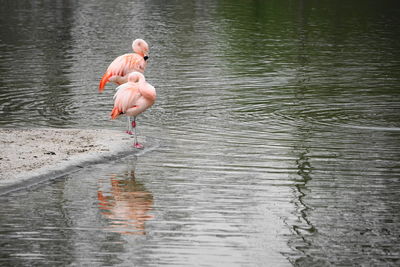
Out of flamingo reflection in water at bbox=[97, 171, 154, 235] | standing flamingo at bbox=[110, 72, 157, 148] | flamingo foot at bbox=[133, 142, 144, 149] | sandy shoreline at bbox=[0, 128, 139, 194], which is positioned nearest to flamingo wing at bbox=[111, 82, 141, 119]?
standing flamingo at bbox=[110, 72, 157, 148]

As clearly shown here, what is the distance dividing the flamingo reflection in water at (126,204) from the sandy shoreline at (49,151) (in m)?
0.81

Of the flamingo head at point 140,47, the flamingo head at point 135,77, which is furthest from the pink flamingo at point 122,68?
the flamingo head at point 135,77

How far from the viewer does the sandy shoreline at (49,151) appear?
429 inches

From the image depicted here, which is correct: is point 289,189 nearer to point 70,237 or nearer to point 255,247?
point 255,247

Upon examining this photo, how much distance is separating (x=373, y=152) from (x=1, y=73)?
1127 centimetres

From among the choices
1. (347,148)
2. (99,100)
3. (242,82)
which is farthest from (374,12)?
(347,148)

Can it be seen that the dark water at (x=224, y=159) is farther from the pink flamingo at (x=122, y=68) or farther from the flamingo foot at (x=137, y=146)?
the pink flamingo at (x=122, y=68)

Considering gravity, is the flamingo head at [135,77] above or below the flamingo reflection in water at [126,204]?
above

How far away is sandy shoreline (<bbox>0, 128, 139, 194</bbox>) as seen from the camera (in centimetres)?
1091

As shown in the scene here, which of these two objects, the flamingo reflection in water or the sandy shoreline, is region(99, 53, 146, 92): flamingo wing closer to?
the sandy shoreline

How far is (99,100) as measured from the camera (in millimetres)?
17281

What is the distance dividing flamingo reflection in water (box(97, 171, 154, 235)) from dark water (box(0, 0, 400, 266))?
2cm

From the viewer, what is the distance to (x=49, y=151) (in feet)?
39.9

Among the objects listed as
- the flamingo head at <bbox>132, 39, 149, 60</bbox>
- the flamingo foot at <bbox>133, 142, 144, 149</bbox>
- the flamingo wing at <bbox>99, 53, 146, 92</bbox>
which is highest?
the flamingo head at <bbox>132, 39, 149, 60</bbox>
